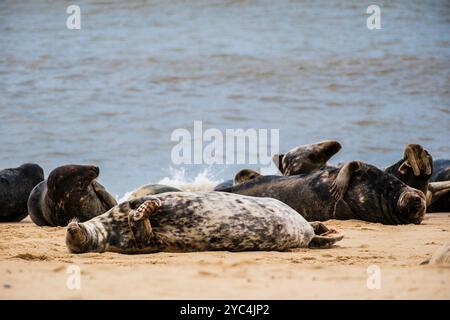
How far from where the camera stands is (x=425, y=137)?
1661 cm

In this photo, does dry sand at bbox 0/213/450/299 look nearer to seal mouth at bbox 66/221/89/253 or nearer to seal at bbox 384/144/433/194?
seal mouth at bbox 66/221/89/253

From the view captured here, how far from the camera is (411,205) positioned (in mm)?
8297

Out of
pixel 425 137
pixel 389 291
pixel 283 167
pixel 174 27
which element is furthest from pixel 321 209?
pixel 174 27

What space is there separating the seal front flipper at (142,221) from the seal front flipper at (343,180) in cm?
253

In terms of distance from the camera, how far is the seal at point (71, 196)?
8562 millimetres

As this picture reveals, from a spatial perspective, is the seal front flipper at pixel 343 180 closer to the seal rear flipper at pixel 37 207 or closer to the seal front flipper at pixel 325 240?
the seal front flipper at pixel 325 240

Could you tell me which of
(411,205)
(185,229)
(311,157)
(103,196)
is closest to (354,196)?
(411,205)

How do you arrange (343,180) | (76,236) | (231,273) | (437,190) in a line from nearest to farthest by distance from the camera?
1. (231,273)
2. (76,236)
3. (343,180)
4. (437,190)

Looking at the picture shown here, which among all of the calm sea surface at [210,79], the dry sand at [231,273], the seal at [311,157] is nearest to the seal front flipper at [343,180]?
the seal at [311,157]

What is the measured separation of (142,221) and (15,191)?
3.83 meters

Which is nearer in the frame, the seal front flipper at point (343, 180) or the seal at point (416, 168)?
the seal front flipper at point (343, 180)

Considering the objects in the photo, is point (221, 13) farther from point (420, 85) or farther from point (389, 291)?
point (389, 291)

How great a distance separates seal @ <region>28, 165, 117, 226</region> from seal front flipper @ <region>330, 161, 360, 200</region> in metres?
2.06

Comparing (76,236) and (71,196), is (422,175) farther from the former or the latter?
(76,236)
